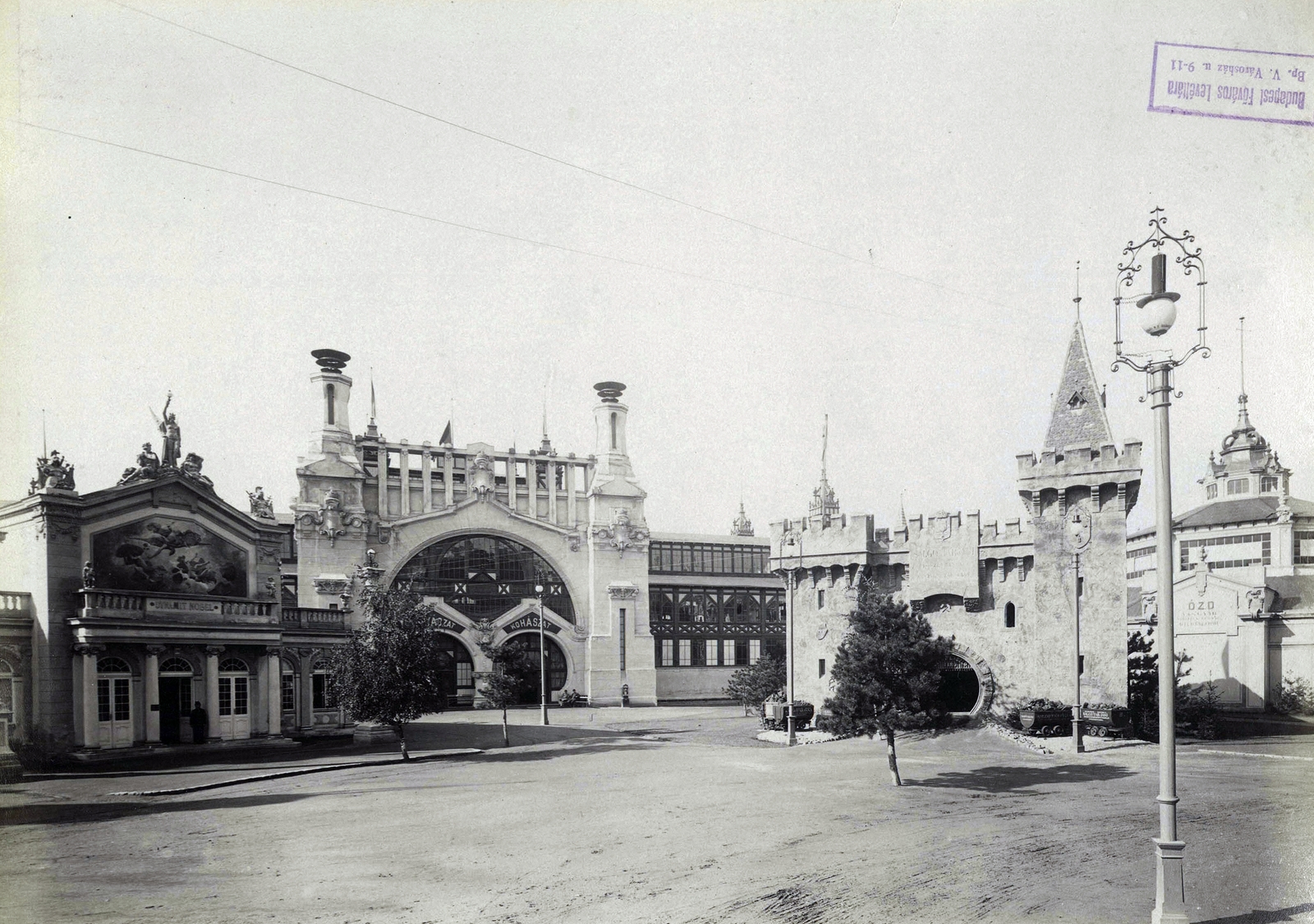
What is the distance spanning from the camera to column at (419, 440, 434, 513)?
51.4 meters

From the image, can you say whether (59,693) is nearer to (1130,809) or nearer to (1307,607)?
(1130,809)

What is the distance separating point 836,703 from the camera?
78.0 ft

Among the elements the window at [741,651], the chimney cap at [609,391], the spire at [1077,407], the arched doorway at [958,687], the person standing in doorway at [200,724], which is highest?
the chimney cap at [609,391]

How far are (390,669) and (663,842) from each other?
1463 centimetres

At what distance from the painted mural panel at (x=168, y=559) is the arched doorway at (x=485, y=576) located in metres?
19.2

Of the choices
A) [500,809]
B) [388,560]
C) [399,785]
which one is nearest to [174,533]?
[399,785]

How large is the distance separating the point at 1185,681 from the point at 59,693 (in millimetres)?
43790

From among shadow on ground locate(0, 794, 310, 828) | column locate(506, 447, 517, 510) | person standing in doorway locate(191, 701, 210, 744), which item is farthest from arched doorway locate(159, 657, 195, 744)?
column locate(506, 447, 517, 510)

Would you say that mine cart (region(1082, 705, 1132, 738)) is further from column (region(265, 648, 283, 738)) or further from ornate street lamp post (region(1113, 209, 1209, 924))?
column (region(265, 648, 283, 738))

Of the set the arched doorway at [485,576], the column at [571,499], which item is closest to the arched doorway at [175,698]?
the arched doorway at [485,576]

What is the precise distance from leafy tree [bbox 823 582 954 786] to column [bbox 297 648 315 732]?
2057 cm

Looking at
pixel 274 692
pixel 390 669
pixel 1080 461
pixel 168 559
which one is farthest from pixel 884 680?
pixel 168 559

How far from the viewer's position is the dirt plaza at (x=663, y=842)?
1290 cm

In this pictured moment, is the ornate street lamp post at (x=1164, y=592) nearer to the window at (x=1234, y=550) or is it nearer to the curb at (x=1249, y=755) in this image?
the curb at (x=1249, y=755)
